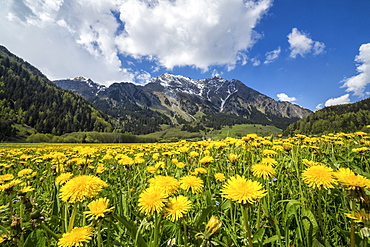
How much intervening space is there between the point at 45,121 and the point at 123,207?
155919mm

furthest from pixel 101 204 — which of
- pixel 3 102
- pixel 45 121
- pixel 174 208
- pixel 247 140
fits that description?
pixel 3 102

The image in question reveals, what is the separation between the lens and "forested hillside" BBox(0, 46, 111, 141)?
121812mm

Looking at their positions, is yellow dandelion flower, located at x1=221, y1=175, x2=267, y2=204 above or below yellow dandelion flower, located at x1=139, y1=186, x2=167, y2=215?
above

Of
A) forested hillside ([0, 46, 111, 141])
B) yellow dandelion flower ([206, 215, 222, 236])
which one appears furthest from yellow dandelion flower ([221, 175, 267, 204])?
forested hillside ([0, 46, 111, 141])

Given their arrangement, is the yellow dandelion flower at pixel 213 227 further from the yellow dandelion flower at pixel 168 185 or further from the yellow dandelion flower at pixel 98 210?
the yellow dandelion flower at pixel 98 210

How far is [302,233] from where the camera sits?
5.21ft

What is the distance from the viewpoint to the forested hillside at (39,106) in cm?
12181

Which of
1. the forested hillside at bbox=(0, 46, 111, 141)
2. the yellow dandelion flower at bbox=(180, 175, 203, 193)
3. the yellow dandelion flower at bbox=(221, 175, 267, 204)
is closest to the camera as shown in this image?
the yellow dandelion flower at bbox=(221, 175, 267, 204)

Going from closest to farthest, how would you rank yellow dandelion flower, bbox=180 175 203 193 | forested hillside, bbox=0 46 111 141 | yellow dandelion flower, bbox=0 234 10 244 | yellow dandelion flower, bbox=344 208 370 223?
yellow dandelion flower, bbox=344 208 370 223 → yellow dandelion flower, bbox=0 234 10 244 → yellow dandelion flower, bbox=180 175 203 193 → forested hillside, bbox=0 46 111 141

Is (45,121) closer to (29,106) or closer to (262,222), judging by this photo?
(29,106)

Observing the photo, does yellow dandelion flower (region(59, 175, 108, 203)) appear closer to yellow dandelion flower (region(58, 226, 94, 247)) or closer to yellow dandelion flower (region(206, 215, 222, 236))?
yellow dandelion flower (region(58, 226, 94, 247))

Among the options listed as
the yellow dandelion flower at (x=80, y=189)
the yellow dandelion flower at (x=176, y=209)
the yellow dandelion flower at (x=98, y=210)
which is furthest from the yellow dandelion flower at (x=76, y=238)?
the yellow dandelion flower at (x=176, y=209)

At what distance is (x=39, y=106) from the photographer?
141m

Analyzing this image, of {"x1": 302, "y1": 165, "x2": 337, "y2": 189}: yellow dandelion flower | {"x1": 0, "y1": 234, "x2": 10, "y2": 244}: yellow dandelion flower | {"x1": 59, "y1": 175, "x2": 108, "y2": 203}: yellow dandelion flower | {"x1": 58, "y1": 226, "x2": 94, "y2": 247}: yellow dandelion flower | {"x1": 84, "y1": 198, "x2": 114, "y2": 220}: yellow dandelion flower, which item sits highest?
{"x1": 302, "y1": 165, "x2": 337, "y2": 189}: yellow dandelion flower
